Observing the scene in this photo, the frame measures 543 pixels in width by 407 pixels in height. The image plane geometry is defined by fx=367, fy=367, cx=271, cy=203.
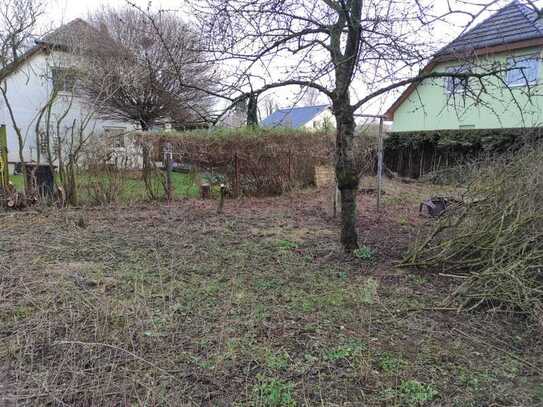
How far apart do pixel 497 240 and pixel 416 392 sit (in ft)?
7.16

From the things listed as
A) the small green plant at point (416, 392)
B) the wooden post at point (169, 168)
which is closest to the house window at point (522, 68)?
the small green plant at point (416, 392)

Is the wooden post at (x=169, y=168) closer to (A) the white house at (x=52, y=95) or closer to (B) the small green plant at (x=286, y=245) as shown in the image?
(A) the white house at (x=52, y=95)

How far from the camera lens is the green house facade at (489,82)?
441 cm

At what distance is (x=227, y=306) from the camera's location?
334 centimetres

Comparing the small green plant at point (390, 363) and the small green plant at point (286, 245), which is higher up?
the small green plant at point (286, 245)

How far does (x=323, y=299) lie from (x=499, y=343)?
4.78ft

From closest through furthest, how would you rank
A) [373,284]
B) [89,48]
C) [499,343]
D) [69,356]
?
[69,356] → [499,343] → [373,284] → [89,48]

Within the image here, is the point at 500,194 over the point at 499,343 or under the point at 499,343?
over

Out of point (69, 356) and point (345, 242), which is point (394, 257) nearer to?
point (345, 242)

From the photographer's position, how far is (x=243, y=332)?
290cm

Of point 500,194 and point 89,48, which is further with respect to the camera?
point 89,48

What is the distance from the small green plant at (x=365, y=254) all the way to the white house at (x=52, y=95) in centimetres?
616

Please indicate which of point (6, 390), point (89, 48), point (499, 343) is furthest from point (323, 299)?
point (89, 48)

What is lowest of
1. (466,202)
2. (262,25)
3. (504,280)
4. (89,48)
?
(504,280)
